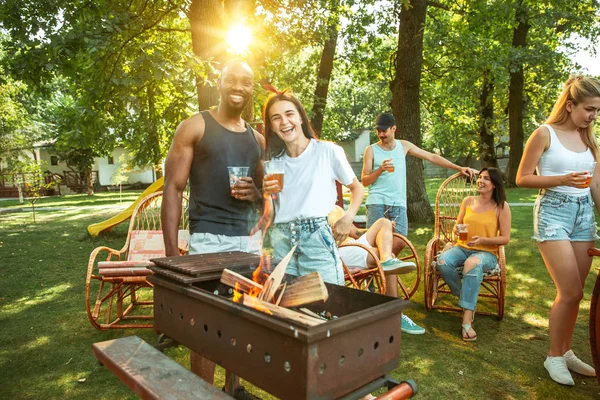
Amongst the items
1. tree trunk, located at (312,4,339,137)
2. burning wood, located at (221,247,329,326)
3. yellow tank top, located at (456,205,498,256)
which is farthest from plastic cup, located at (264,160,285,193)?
tree trunk, located at (312,4,339,137)

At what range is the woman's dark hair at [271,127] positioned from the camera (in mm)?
2524

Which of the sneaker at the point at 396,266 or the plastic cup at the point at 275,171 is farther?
the sneaker at the point at 396,266

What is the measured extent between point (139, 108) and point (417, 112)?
6.14 meters

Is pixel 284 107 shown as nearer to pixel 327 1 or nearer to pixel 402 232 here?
pixel 402 232

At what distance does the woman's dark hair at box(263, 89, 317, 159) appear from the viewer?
252cm

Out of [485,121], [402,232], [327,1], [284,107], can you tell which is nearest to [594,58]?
[485,121]

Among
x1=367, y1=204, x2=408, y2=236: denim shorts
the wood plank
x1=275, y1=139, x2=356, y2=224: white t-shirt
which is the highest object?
x1=275, y1=139, x2=356, y2=224: white t-shirt

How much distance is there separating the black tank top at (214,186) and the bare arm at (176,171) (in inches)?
1.8

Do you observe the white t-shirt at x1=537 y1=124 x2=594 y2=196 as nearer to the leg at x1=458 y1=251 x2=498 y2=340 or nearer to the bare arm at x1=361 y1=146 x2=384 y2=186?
the leg at x1=458 y1=251 x2=498 y2=340

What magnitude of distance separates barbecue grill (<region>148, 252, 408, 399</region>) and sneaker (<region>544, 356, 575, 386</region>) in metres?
2.44

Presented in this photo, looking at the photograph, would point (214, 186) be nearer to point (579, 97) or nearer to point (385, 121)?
point (579, 97)

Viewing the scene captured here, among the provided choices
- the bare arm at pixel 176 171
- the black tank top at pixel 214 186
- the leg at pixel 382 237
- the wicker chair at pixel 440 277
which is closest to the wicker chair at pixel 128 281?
the bare arm at pixel 176 171

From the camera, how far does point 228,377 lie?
2.36m

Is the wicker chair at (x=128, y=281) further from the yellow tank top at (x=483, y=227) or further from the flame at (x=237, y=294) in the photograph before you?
the yellow tank top at (x=483, y=227)
